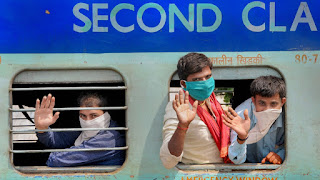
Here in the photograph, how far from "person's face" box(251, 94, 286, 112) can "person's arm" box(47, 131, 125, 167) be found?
3.35ft

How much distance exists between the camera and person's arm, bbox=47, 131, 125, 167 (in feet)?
10.5

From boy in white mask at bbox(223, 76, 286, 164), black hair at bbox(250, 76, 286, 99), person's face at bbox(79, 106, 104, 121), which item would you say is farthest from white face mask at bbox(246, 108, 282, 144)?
person's face at bbox(79, 106, 104, 121)

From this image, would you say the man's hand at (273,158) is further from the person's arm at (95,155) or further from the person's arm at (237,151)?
the person's arm at (95,155)

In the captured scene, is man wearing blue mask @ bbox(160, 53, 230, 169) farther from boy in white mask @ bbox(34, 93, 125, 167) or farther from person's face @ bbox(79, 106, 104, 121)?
person's face @ bbox(79, 106, 104, 121)

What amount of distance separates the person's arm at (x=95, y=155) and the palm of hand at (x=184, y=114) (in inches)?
27.5

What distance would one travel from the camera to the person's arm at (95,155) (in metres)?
3.21

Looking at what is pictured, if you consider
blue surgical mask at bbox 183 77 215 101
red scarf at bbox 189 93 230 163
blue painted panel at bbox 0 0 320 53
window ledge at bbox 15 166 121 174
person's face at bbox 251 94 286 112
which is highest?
blue painted panel at bbox 0 0 320 53

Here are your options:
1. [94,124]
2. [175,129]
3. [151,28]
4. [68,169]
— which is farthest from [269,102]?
[68,169]

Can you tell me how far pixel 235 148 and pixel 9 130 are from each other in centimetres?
153

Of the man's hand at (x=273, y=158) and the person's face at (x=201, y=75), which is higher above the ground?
the person's face at (x=201, y=75)

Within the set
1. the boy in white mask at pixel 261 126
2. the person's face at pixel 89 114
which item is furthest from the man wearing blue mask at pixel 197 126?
the person's face at pixel 89 114

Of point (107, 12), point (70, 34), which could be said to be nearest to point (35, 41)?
point (70, 34)

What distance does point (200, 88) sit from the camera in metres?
2.99

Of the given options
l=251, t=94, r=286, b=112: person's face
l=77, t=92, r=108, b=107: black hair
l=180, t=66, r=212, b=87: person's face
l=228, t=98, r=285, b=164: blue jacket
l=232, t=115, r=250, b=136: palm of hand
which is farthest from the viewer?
l=77, t=92, r=108, b=107: black hair
